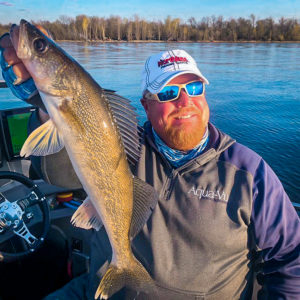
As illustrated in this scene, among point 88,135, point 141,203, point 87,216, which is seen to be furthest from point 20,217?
point 88,135

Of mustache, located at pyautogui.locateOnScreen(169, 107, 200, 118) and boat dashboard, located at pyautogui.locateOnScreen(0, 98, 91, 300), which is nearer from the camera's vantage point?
mustache, located at pyautogui.locateOnScreen(169, 107, 200, 118)

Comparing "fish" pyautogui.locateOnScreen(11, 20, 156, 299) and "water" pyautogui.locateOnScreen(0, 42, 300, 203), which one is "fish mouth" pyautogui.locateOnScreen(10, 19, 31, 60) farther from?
"water" pyautogui.locateOnScreen(0, 42, 300, 203)

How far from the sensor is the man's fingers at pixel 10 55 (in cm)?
151

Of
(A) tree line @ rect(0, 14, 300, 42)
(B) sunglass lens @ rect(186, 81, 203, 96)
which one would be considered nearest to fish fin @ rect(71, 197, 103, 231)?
(B) sunglass lens @ rect(186, 81, 203, 96)

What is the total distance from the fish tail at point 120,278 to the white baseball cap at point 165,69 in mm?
1186

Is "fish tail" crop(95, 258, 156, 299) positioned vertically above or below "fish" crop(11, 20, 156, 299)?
below

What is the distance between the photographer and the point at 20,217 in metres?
2.56

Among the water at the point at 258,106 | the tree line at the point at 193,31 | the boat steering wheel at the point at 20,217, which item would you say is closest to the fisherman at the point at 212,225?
the boat steering wheel at the point at 20,217

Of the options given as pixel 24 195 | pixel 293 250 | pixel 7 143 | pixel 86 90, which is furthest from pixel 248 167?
pixel 7 143

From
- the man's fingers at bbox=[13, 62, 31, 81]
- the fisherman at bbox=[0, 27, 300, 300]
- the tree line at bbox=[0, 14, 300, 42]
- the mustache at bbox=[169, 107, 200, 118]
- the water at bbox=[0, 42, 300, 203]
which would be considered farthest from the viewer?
the tree line at bbox=[0, 14, 300, 42]

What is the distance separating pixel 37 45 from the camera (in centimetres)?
145

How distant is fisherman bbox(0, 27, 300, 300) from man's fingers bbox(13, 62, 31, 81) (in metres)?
0.07

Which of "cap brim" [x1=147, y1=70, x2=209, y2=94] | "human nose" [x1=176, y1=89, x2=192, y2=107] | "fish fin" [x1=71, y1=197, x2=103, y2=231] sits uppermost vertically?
"cap brim" [x1=147, y1=70, x2=209, y2=94]

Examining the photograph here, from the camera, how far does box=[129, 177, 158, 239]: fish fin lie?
1.71 metres
